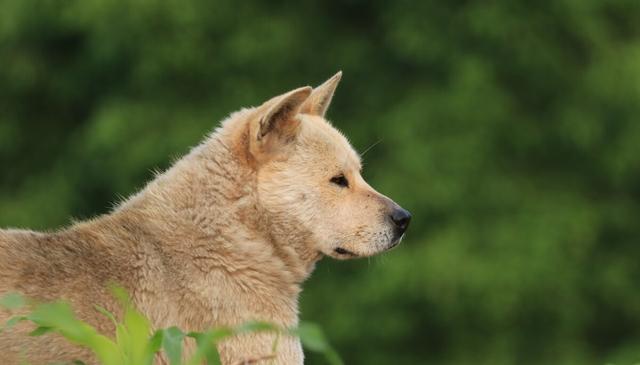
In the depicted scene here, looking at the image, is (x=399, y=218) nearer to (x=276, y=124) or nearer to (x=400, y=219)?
(x=400, y=219)

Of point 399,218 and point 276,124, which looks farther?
point 399,218

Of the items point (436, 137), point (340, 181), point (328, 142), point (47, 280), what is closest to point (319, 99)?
point (328, 142)

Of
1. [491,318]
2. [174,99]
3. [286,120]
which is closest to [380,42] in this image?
[174,99]

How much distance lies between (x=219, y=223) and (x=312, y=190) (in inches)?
17.3

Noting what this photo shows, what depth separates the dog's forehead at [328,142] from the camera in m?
5.94

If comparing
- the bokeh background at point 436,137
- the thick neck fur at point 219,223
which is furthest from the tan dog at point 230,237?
the bokeh background at point 436,137

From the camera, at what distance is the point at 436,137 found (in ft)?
49.2

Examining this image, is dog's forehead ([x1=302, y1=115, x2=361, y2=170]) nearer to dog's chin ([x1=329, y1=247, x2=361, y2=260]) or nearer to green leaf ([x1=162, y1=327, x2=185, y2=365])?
dog's chin ([x1=329, y1=247, x2=361, y2=260])

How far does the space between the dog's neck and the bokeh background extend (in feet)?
27.9

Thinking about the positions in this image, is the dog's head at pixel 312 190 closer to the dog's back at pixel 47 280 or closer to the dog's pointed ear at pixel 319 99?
the dog's pointed ear at pixel 319 99

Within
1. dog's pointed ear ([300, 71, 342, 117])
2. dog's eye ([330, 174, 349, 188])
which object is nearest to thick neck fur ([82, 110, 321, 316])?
dog's eye ([330, 174, 349, 188])

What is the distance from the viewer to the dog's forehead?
594 centimetres

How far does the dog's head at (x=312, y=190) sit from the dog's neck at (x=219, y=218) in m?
0.05

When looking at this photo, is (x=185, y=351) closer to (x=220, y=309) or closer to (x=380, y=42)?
(x=220, y=309)
